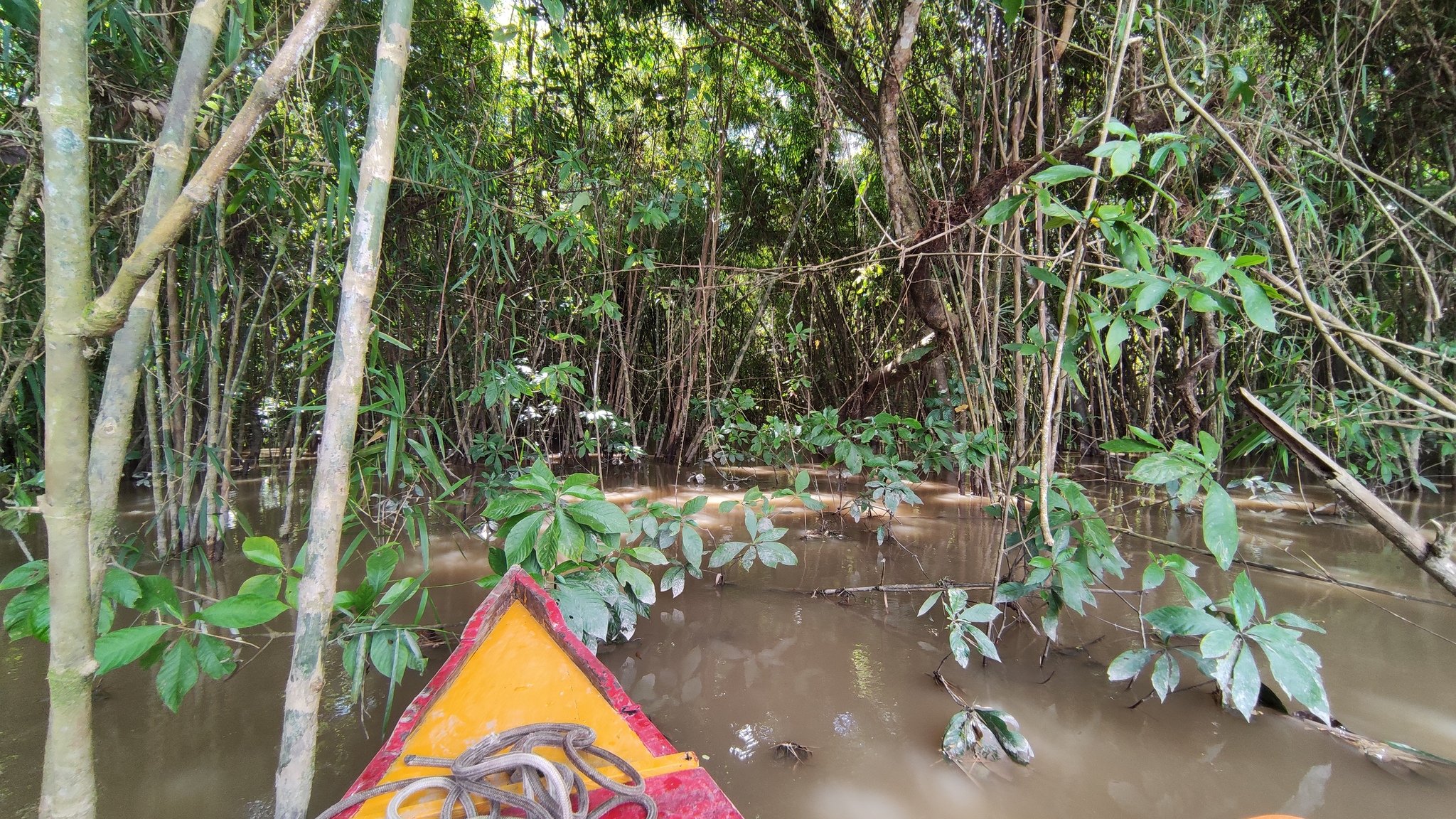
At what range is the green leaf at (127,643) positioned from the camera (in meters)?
0.84

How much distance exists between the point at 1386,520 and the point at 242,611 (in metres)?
1.87

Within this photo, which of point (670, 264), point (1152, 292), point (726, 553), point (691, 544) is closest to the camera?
point (1152, 292)

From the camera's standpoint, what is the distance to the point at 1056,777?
1181 mm

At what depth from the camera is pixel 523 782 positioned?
0.88 metres

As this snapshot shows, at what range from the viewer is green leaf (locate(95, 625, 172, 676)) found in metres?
0.84

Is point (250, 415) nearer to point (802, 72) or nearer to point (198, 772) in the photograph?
point (198, 772)

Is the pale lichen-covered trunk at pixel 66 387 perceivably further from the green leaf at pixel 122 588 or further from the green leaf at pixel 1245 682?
the green leaf at pixel 1245 682

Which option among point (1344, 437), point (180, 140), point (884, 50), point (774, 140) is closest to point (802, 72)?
point (884, 50)

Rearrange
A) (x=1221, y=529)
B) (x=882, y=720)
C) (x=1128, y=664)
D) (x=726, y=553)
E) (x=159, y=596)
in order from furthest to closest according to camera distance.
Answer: (x=726, y=553) < (x=882, y=720) < (x=1128, y=664) < (x=1221, y=529) < (x=159, y=596)

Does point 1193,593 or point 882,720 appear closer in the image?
point 1193,593

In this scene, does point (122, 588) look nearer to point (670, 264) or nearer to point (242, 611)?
point (242, 611)

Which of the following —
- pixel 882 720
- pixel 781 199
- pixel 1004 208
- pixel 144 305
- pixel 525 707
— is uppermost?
pixel 781 199

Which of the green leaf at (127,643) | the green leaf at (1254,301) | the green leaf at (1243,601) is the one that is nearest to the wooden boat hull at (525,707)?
the green leaf at (127,643)

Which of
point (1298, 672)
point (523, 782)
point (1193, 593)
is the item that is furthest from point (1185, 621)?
point (523, 782)
